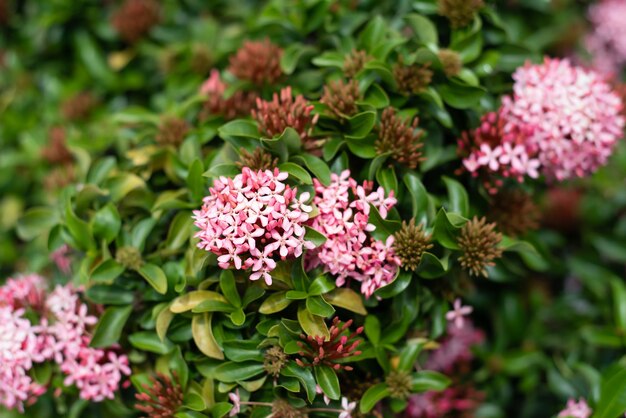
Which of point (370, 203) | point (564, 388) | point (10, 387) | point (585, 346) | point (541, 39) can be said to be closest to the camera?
point (370, 203)

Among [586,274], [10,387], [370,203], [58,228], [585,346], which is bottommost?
[585,346]

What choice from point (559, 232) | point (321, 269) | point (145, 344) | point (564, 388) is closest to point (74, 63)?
point (145, 344)

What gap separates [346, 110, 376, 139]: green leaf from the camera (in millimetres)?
1692

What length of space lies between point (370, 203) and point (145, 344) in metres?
0.75

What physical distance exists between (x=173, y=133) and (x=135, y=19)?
796mm

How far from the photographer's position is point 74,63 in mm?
2738

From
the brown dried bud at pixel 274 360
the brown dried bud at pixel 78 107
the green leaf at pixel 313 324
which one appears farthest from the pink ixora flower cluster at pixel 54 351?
the brown dried bud at pixel 78 107

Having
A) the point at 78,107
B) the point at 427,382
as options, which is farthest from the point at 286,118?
the point at 78,107

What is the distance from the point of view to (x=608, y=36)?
2.68 meters

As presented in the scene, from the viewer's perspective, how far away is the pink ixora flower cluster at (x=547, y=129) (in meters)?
1.80

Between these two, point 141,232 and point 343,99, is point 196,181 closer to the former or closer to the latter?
point 141,232

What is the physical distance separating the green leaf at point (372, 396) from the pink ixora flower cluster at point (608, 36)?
1.74 metres

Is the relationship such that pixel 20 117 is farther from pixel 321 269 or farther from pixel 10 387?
pixel 321 269

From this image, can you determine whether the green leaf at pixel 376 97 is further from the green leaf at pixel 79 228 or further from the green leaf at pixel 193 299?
the green leaf at pixel 79 228
